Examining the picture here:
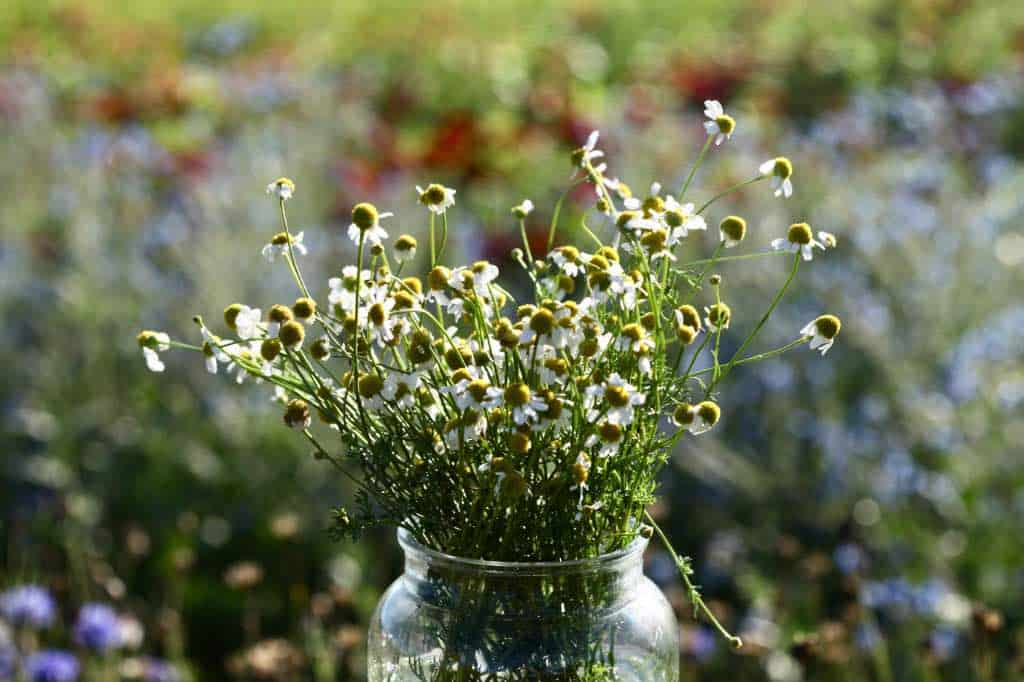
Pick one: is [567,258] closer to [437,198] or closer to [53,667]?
[437,198]

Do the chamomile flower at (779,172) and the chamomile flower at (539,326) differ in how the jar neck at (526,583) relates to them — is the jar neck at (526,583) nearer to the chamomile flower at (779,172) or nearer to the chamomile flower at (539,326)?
the chamomile flower at (539,326)

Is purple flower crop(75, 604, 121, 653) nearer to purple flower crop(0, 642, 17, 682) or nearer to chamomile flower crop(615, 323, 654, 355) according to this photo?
purple flower crop(0, 642, 17, 682)

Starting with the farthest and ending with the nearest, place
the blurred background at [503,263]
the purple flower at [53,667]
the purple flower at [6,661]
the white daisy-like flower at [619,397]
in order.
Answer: the blurred background at [503,263], the purple flower at [6,661], the purple flower at [53,667], the white daisy-like flower at [619,397]

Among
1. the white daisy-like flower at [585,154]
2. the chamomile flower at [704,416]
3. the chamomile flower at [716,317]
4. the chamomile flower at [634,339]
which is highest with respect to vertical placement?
the white daisy-like flower at [585,154]

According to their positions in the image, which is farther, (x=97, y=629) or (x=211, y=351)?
(x=97, y=629)

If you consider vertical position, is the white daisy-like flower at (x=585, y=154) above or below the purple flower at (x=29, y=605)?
above

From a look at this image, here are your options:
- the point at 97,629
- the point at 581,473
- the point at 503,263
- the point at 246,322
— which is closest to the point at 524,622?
the point at 581,473

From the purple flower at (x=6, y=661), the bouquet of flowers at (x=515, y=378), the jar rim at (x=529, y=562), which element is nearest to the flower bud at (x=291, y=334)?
the bouquet of flowers at (x=515, y=378)

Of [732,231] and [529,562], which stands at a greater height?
[732,231]

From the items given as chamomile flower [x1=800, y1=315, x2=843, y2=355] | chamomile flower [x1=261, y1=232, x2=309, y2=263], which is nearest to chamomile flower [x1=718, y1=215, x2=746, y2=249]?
chamomile flower [x1=800, y1=315, x2=843, y2=355]
